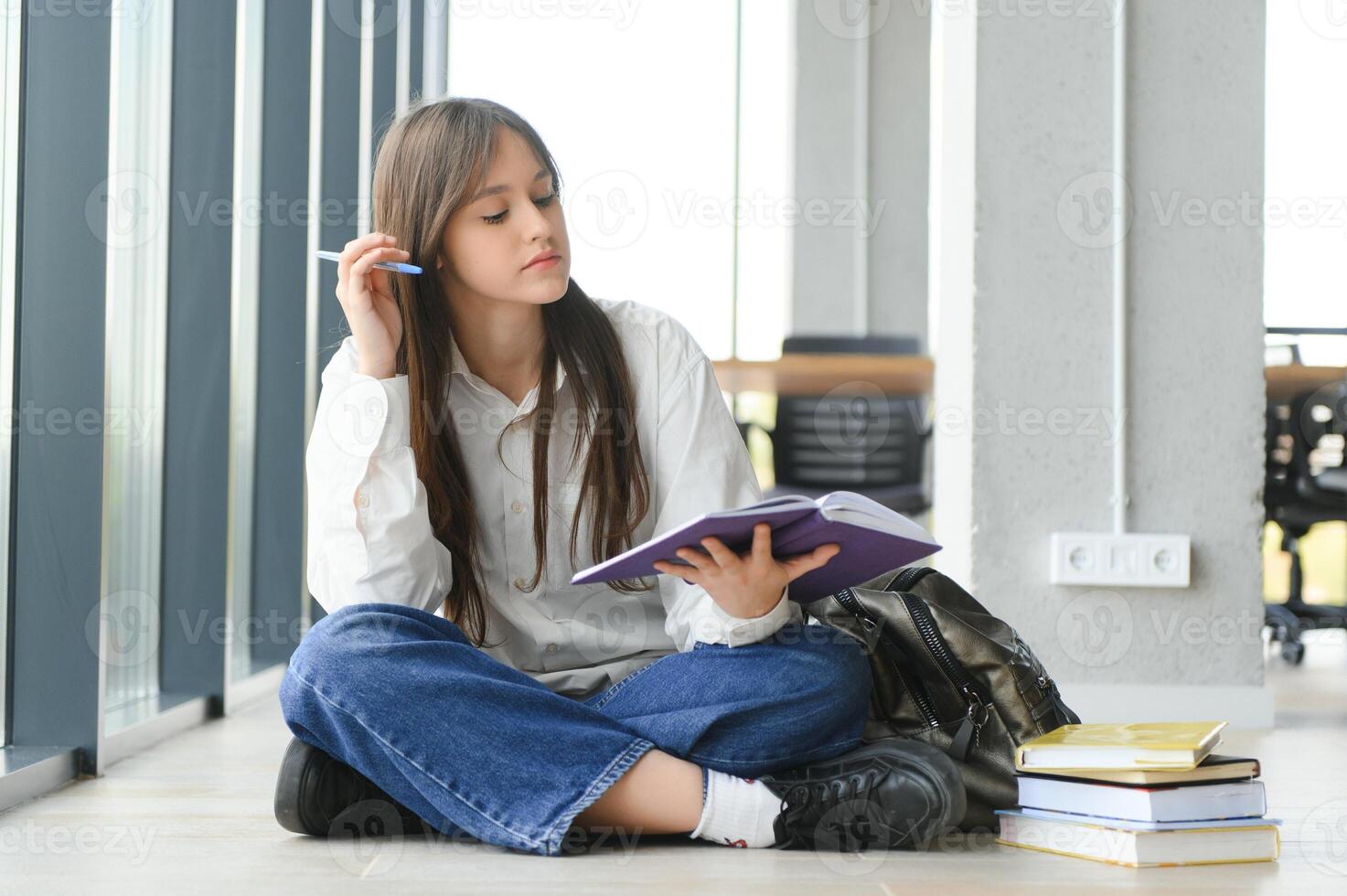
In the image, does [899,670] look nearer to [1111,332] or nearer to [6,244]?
[1111,332]

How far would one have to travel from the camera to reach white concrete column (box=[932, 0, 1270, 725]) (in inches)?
93.4

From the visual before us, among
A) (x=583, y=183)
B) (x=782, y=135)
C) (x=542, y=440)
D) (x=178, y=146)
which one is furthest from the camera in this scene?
(x=782, y=135)

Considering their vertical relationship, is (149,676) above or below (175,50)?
below

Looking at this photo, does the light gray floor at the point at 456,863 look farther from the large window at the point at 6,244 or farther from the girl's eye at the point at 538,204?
the girl's eye at the point at 538,204

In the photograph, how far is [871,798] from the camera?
1348 mm

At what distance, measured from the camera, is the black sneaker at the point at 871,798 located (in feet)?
4.38

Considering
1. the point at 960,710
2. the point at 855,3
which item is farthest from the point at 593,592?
the point at 855,3

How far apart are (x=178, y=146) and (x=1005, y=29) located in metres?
1.52

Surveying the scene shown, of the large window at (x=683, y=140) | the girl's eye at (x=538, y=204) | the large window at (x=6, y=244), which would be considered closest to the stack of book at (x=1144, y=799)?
the girl's eye at (x=538, y=204)

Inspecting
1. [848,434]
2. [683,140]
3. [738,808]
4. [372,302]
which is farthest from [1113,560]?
[683,140]

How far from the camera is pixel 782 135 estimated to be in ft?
19.0

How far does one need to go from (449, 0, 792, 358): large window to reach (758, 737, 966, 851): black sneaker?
3.79 m

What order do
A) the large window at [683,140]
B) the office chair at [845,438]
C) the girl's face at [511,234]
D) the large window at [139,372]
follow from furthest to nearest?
the large window at [683,140] → the office chair at [845,438] → the large window at [139,372] → the girl's face at [511,234]

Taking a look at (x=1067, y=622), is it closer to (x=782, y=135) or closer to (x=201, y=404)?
(x=201, y=404)
